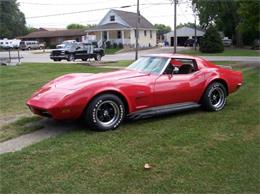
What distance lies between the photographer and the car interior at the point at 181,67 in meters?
7.56

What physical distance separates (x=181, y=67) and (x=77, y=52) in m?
27.7

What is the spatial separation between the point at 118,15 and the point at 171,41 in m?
17.7

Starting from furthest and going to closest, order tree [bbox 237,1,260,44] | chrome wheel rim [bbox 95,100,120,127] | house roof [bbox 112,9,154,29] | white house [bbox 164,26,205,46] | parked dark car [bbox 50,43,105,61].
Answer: white house [bbox 164,26,205,46] < house roof [bbox 112,9,154,29] < parked dark car [bbox 50,43,105,61] < tree [bbox 237,1,260,44] < chrome wheel rim [bbox 95,100,120,127]

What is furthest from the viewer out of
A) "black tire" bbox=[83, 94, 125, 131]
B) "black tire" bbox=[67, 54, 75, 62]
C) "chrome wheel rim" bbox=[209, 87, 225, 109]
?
"black tire" bbox=[67, 54, 75, 62]

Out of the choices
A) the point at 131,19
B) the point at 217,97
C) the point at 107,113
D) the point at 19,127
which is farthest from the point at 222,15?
the point at 19,127

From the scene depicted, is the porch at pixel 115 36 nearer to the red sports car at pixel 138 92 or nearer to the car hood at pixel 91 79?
the red sports car at pixel 138 92

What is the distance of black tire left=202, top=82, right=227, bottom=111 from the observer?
314 inches

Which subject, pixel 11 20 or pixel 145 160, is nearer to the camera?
pixel 145 160

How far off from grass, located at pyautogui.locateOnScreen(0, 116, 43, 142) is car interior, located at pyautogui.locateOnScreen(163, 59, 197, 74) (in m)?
2.56

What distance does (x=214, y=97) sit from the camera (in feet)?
26.9

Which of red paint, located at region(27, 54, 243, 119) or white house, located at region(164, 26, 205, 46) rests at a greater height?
white house, located at region(164, 26, 205, 46)

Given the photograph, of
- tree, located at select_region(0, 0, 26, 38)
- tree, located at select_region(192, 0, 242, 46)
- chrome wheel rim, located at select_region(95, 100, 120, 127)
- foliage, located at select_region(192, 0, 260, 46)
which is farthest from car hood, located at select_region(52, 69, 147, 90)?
tree, located at select_region(0, 0, 26, 38)

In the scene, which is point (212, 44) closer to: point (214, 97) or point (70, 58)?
point (70, 58)

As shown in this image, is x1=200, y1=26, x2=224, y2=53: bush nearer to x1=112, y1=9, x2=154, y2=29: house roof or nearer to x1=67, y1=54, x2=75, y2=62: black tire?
x1=112, y1=9, x2=154, y2=29: house roof
